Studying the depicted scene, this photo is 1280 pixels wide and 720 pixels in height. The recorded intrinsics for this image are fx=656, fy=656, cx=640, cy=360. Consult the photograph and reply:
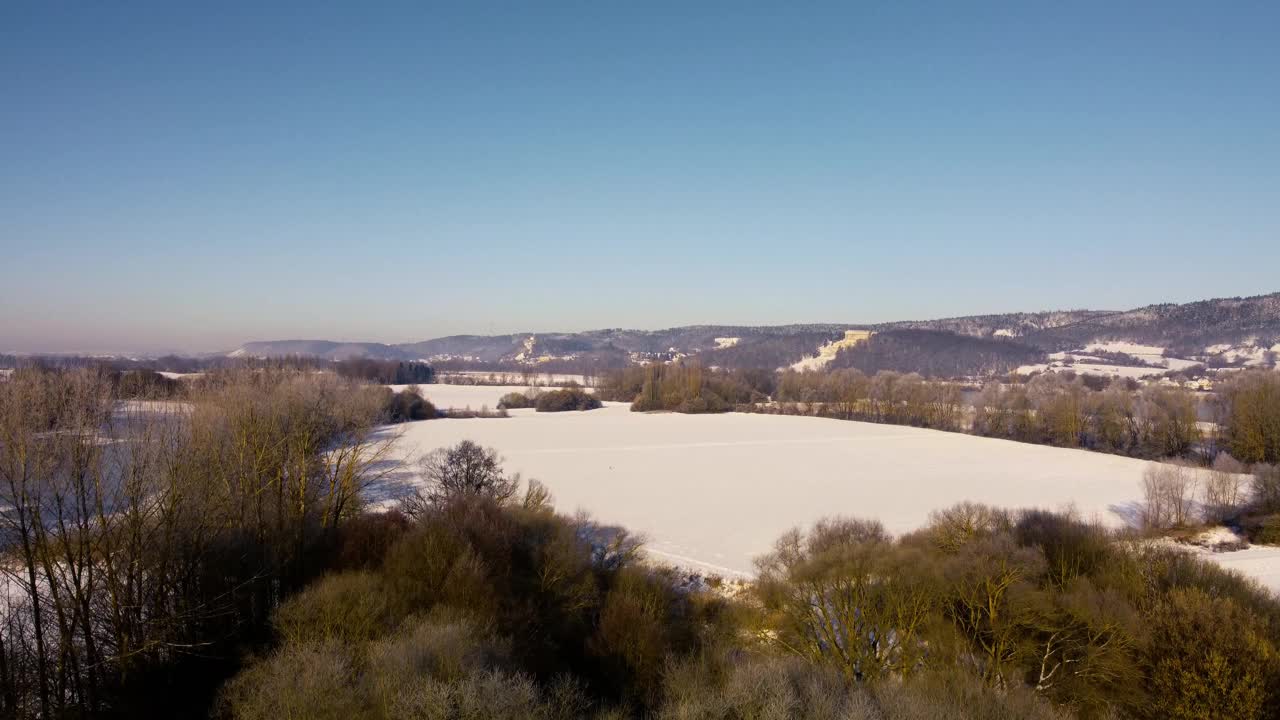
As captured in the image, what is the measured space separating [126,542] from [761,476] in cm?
3699

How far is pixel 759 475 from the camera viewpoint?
46.5m

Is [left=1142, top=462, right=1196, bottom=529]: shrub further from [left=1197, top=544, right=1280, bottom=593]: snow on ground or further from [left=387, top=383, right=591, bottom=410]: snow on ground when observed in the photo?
[left=387, top=383, right=591, bottom=410]: snow on ground

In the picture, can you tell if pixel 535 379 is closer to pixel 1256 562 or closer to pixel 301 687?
pixel 1256 562

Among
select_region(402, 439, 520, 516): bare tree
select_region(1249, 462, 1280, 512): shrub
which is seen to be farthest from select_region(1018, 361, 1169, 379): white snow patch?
select_region(402, 439, 520, 516): bare tree

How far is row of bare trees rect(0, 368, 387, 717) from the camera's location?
13.7 meters

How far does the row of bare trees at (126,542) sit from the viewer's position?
13.7 m

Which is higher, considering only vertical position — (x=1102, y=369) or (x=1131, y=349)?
(x=1131, y=349)

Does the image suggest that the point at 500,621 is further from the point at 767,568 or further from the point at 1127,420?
the point at 1127,420

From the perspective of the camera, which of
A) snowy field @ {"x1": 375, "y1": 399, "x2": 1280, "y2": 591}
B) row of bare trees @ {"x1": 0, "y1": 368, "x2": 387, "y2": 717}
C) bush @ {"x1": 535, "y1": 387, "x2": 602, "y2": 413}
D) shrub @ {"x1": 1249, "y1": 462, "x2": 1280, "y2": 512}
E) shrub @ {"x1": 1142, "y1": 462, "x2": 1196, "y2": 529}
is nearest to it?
row of bare trees @ {"x1": 0, "y1": 368, "x2": 387, "y2": 717}

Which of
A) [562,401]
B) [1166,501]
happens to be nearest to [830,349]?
[562,401]

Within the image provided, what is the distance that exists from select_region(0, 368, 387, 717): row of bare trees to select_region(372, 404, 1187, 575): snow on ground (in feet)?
50.9

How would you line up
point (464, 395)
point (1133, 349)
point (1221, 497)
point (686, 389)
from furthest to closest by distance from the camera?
point (1133, 349)
point (464, 395)
point (686, 389)
point (1221, 497)

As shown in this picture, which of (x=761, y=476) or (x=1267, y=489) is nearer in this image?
(x=1267, y=489)

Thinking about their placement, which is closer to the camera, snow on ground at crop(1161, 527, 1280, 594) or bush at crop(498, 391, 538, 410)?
snow on ground at crop(1161, 527, 1280, 594)
